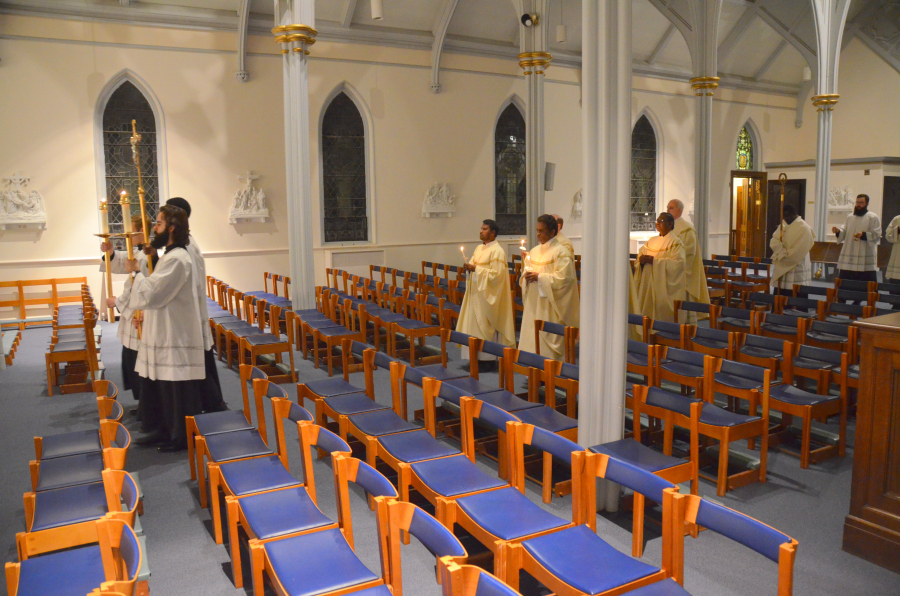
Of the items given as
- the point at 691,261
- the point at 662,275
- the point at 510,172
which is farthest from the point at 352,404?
the point at 510,172

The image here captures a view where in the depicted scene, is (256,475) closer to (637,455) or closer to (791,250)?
(637,455)

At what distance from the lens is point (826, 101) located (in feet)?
46.5

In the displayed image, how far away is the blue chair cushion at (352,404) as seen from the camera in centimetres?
468

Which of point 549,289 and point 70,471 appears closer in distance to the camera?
point 70,471

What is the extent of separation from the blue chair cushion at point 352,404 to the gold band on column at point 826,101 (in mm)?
13451

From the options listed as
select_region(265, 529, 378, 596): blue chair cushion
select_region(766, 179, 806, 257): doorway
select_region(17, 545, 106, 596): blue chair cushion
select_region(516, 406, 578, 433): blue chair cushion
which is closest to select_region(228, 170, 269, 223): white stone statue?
select_region(516, 406, 578, 433): blue chair cushion

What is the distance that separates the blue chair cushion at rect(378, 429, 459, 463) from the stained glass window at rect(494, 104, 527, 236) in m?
12.3

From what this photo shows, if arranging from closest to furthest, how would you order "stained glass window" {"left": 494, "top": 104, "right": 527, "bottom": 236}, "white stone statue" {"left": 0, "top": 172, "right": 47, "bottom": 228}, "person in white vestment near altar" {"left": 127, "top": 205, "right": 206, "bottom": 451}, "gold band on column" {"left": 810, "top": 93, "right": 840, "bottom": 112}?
"person in white vestment near altar" {"left": 127, "top": 205, "right": 206, "bottom": 451} → "white stone statue" {"left": 0, "top": 172, "right": 47, "bottom": 228} → "gold band on column" {"left": 810, "top": 93, "right": 840, "bottom": 112} → "stained glass window" {"left": 494, "top": 104, "right": 527, "bottom": 236}

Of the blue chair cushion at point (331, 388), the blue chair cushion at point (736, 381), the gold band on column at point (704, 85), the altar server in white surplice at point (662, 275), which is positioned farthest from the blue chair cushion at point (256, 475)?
the gold band on column at point (704, 85)

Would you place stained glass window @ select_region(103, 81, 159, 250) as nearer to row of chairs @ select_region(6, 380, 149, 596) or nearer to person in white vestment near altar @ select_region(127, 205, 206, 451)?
person in white vestment near altar @ select_region(127, 205, 206, 451)

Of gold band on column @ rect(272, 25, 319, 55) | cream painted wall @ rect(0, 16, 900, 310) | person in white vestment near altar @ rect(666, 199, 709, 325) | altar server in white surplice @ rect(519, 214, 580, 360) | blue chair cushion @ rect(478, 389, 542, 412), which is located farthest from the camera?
cream painted wall @ rect(0, 16, 900, 310)

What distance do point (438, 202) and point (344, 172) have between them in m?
2.20

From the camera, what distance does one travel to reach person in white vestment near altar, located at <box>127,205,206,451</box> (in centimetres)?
487

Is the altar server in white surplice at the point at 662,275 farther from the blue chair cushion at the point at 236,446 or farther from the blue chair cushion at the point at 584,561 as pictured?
the blue chair cushion at the point at 584,561
